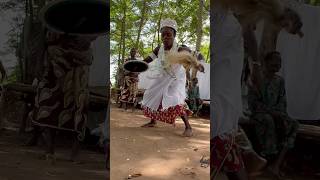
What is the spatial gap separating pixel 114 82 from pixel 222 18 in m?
0.79

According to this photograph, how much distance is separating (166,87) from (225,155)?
60cm

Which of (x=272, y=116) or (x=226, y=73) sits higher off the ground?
(x=226, y=73)

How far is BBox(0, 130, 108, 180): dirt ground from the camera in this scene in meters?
3.11

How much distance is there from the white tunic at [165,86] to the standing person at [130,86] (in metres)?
0.08

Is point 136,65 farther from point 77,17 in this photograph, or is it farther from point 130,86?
point 77,17

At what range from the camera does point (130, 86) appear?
3.04 meters

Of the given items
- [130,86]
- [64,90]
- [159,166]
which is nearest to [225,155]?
[159,166]

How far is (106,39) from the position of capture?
2961mm

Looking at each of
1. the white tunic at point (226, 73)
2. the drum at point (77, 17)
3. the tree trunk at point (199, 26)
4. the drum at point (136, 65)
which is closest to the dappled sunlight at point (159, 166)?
the white tunic at point (226, 73)

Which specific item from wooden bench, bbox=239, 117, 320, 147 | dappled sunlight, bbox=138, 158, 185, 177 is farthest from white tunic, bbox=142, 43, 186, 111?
wooden bench, bbox=239, 117, 320, 147

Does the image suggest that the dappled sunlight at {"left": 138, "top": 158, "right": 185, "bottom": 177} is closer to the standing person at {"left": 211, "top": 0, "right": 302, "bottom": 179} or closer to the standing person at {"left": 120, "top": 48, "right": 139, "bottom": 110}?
the standing person at {"left": 211, "top": 0, "right": 302, "bottom": 179}

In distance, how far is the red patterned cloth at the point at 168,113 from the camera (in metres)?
3.03

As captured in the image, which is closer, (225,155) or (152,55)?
(152,55)

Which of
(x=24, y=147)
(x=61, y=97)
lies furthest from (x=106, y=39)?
(x=24, y=147)
